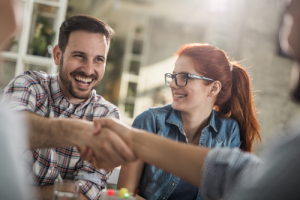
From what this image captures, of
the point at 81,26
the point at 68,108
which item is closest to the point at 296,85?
the point at 68,108

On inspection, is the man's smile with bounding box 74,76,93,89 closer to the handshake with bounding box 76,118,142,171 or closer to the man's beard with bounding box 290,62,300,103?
the handshake with bounding box 76,118,142,171

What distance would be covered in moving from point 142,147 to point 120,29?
6.32 m

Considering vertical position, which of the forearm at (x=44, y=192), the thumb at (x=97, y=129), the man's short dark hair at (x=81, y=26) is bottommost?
the forearm at (x=44, y=192)

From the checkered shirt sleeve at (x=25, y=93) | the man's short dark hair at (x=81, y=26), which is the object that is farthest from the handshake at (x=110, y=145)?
the man's short dark hair at (x=81, y=26)

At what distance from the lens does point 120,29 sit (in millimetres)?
6934

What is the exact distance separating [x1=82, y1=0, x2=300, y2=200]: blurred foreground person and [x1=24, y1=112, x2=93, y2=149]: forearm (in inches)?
7.6

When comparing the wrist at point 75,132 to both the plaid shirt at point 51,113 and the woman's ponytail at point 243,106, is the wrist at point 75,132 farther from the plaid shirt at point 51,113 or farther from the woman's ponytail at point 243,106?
the woman's ponytail at point 243,106

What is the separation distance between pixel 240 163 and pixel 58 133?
689mm

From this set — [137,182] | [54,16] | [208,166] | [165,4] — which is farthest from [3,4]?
[165,4]

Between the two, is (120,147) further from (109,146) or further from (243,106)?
(243,106)

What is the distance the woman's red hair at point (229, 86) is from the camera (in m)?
1.68

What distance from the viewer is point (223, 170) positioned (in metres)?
0.78

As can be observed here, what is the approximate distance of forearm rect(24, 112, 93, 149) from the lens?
107 centimetres

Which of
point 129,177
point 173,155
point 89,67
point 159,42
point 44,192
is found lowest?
point 44,192
